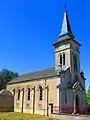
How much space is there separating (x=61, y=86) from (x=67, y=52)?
650cm

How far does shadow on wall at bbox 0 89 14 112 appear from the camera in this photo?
40591 millimetres

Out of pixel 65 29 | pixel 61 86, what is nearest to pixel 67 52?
pixel 65 29

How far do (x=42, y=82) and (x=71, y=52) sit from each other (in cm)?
763

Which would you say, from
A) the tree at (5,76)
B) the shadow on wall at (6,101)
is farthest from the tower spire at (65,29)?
the tree at (5,76)

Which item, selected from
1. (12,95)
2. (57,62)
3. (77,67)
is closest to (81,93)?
(77,67)

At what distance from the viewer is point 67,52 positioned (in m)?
33.0

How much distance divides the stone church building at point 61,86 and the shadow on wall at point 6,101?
11.5 ft

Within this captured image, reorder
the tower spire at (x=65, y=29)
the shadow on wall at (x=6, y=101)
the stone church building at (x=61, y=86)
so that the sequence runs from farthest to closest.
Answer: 1. the shadow on wall at (x=6, y=101)
2. the tower spire at (x=65, y=29)
3. the stone church building at (x=61, y=86)

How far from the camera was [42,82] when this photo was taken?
33781mm

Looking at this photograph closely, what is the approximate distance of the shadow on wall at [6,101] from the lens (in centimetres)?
4059

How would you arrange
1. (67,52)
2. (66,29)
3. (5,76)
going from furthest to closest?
1. (5,76)
2. (66,29)
3. (67,52)

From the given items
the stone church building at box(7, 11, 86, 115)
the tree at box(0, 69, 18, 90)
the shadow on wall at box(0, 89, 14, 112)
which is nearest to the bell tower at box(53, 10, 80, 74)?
the stone church building at box(7, 11, 86, 115)

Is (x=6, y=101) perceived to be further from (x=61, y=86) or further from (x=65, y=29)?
(x=65, y=29)

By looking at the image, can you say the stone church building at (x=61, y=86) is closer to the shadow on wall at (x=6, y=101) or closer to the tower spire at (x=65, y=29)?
the tower spire at (x=65, y=29)
